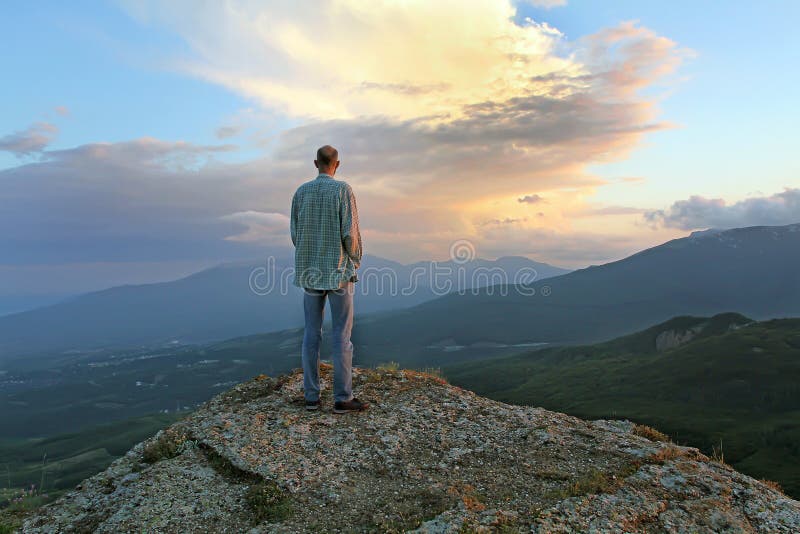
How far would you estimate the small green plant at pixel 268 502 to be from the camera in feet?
19.5

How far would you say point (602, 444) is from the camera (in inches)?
322

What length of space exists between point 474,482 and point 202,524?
368 cm

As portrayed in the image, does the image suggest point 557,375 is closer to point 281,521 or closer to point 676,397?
point 676,397

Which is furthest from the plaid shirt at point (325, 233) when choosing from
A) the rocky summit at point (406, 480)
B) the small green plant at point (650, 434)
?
the small green plant at point (650, 434)

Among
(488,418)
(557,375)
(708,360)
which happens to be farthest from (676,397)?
(488,418)

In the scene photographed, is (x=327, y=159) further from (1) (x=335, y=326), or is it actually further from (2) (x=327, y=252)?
(1) (x=335, y=326)

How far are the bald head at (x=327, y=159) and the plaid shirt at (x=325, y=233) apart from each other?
0.36m

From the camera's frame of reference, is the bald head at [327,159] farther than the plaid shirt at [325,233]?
Yes

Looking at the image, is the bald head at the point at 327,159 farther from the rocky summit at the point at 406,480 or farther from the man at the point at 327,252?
the rocky summit at the point at 406,480

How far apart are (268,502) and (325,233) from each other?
4.47 metres

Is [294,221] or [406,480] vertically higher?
[294,221]

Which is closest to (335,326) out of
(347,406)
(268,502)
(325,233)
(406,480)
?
(347,406)

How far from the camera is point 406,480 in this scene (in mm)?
6918

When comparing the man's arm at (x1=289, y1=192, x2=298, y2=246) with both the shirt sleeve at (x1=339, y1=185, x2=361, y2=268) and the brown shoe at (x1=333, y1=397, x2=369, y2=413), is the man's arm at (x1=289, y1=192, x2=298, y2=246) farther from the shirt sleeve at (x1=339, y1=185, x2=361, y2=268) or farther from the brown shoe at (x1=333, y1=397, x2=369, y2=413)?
the brown shoe at (x1=333, y1=397, x2=369, y2=413)
